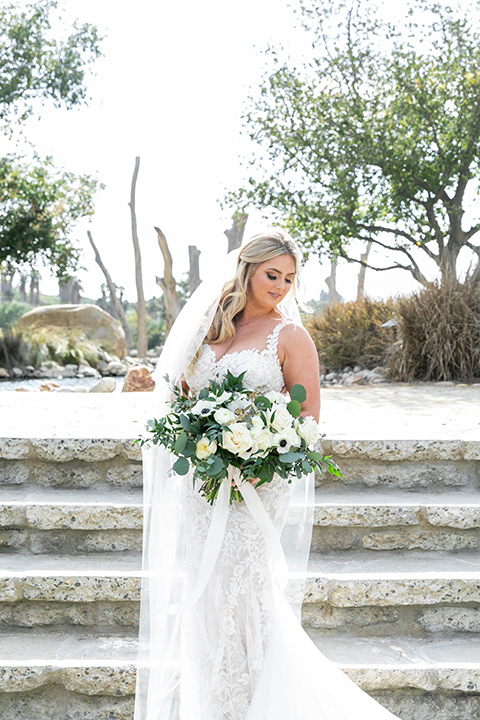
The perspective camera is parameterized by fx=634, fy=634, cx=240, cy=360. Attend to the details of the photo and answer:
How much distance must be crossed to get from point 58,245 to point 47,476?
10.6m

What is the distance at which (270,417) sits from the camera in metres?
2.04

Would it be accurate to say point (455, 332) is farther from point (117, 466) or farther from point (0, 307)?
point (0, 307)

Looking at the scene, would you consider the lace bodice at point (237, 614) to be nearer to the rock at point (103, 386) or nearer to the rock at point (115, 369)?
the rock at point (103, 386)

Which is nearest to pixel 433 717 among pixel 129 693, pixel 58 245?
pixel 129 693

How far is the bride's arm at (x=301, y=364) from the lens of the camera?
2324 millimetres

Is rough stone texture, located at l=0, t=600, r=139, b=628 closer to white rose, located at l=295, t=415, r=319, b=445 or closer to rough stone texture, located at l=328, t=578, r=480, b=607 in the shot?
rough stone texture, located at l=328, t=578, r=480, b=607

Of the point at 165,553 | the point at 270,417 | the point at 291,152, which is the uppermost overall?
the point at 291,152

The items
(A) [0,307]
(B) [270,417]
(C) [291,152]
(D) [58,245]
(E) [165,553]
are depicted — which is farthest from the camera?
(A) [0,307]

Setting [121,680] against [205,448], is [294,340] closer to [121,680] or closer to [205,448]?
[205,448]

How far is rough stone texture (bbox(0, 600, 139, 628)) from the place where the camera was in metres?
3.12

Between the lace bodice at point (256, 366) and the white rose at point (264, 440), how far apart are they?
329 mm

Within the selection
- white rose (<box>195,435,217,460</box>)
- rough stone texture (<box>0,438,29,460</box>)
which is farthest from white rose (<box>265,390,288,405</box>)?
rough stone texture (<box>0,438,29,460</box>)

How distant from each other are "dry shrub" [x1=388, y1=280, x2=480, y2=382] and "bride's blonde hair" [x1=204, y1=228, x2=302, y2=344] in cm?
630

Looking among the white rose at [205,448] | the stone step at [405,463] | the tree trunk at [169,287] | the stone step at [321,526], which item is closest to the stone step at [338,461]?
the stone step at [405,463]
